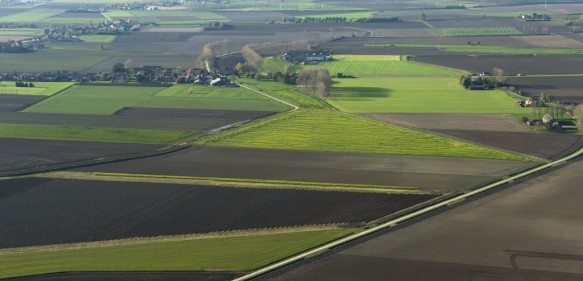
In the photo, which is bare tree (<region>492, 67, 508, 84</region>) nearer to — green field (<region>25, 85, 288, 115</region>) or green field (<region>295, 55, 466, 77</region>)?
green field (<region>295, 55, 466, 77</region>)

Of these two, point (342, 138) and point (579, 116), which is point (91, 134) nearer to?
point (342, 138)

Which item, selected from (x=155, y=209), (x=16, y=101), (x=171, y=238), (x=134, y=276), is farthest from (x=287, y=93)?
(x=134, y=276)

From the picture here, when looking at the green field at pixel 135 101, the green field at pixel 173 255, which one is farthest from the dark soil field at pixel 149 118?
the green field at pixel 173 255

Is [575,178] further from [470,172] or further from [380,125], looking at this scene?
[380,125]

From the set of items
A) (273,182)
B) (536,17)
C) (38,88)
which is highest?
(536,17)

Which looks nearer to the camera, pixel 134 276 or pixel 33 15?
pixel 134 276

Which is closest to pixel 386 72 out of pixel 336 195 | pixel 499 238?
pixel 336 195

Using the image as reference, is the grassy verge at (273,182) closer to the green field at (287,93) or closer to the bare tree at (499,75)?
the green field at (287,93)
